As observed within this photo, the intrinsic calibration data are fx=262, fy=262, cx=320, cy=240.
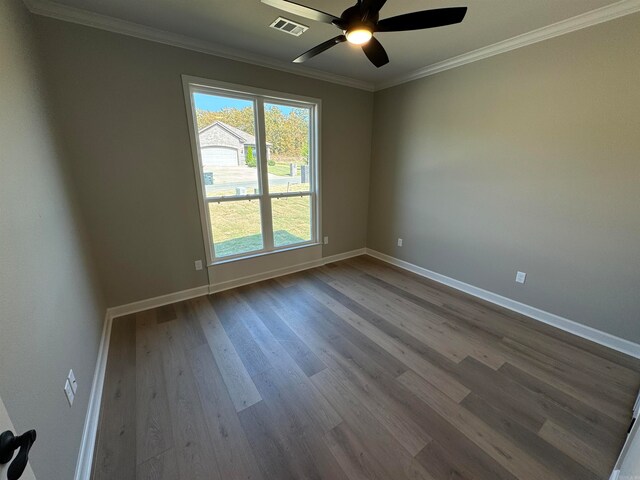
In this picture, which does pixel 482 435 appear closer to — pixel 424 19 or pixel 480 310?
pixel 480 310

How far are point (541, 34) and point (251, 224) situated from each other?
3.37 m

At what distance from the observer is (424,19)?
1.48m

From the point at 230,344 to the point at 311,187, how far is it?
7.59 ft

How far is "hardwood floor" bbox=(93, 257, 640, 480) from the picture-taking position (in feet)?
4.46

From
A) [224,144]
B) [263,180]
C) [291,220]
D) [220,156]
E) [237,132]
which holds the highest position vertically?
[237,132]

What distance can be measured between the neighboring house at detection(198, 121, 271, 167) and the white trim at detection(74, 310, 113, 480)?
6.48 feet

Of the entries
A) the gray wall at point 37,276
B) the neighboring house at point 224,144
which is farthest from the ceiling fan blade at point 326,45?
the gray wall at point 37,276

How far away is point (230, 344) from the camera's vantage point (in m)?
2.24

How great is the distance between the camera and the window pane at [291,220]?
139 inches

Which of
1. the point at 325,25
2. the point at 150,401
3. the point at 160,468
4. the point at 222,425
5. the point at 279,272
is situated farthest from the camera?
the point at 279,272

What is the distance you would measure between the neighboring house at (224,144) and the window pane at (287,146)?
0.96 feet

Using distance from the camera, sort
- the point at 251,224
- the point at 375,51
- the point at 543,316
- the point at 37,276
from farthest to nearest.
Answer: the point at 251,224 → the point at 543,316 → the point at 375,51 → the point at 37,276

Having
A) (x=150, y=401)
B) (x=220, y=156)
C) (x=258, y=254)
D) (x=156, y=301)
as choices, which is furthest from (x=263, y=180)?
(x=150, y=401)

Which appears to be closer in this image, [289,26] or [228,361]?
[228,361]
